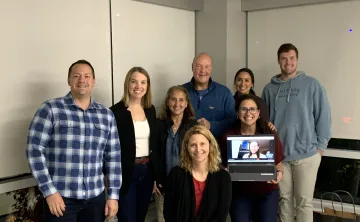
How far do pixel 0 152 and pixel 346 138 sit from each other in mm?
2717

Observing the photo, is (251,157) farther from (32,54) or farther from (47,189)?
(32,54)

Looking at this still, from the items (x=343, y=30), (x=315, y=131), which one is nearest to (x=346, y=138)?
(x=315, y=131)

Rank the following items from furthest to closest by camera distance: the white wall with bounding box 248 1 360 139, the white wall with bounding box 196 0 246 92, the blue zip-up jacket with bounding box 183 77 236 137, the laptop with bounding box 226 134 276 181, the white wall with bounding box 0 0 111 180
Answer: the white wall with bounding box 196 0 246 92, the white wall with bounding box 248 1 360 139, the blue zip-up jacket with bounding box 183 77 236 137, the laptop with bounding box 226 134 276 181, the white wall with bounding box 0 0 111 180

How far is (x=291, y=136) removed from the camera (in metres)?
3.01

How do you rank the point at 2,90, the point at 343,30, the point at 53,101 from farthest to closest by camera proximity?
the point at 343,30 < the point at 2,90 < the point at 53,101

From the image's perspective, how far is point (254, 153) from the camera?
258 centimetres

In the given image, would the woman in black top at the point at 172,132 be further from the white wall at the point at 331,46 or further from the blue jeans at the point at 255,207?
the white wall at the point at 331,46

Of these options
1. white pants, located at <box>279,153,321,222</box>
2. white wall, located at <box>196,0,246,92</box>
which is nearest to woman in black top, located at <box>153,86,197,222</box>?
white pants, located at <box>279,153,321,222</box>

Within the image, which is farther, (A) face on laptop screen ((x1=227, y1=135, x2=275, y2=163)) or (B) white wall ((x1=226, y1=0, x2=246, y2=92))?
(B) white wall ((x1=226, y1=0, x2=246, y2=92))

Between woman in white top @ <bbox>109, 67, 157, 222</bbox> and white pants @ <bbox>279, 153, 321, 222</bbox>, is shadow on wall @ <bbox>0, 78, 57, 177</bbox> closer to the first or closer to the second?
woman in white top @ <bbox>109, 67, 157, 222</bbox>

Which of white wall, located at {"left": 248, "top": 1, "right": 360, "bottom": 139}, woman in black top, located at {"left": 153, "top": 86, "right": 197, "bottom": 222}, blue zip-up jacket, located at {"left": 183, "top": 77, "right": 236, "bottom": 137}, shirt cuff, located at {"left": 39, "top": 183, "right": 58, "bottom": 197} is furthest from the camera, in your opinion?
white wall, located at {"left": 248, "top": 1, "right": 360, "bottom": 139}

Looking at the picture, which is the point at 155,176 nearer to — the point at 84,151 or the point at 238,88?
the point at 84,151

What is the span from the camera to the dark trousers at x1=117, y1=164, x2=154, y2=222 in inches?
101

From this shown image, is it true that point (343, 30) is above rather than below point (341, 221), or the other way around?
above
